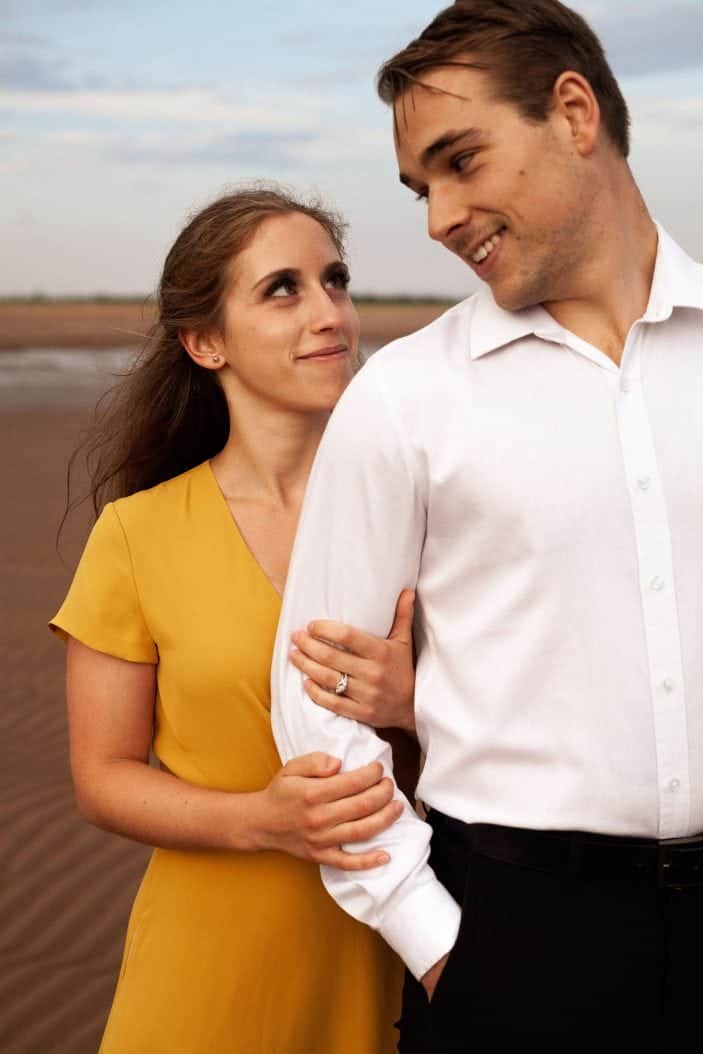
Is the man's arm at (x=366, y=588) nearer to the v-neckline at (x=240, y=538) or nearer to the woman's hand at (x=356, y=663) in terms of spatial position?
the woman's hand at (x=356, y=663)

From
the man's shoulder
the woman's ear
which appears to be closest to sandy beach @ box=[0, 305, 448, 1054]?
the woman's ear

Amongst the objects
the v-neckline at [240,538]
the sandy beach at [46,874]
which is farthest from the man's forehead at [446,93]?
the sandy beach at [46,874]

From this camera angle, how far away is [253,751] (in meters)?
2.43

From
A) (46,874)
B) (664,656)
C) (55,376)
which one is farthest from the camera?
(55,376)

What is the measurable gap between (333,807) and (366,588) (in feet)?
1.16

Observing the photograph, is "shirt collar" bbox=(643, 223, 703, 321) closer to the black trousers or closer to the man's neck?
the man's neck

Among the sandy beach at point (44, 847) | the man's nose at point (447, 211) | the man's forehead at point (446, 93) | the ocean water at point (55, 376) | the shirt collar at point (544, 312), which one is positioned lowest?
the ocean water at point (55, 376)

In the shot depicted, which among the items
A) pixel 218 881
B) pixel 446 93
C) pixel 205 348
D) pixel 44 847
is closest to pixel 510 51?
pixel 446 93

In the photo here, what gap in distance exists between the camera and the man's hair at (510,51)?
2.11 m

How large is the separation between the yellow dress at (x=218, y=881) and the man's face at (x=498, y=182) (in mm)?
749

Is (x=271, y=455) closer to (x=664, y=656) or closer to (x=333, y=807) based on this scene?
(x=333, y=807)

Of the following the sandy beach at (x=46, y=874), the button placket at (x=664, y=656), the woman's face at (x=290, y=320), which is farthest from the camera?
the sandy beach at (x=46, y=874)

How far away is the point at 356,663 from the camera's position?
2203 mm

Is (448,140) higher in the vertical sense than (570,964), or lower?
higher
